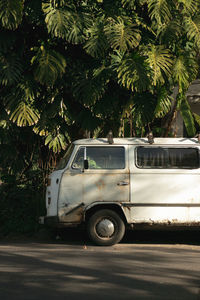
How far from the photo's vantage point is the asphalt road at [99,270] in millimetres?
6562

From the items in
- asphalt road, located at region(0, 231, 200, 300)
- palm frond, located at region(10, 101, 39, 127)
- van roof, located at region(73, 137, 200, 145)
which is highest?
palm frond, located at region(10, 101, 39, 127)

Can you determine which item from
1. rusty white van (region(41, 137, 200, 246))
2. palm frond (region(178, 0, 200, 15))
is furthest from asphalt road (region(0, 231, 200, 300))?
palm frond (region(178, 0, 200, 15))

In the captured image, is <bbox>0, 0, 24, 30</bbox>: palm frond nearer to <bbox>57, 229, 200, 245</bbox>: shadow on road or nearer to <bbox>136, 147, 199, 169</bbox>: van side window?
<bbox>136, 147, 199, 169</bbox>: van side window

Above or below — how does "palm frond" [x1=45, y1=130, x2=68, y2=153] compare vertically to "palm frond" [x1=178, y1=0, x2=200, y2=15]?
below

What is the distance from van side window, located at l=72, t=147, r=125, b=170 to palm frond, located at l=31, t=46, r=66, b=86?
191 centimetres

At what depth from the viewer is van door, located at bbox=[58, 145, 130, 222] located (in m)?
11.1

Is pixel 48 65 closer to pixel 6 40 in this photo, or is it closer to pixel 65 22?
pixel 65 22

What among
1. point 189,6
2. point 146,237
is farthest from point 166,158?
point 189,6

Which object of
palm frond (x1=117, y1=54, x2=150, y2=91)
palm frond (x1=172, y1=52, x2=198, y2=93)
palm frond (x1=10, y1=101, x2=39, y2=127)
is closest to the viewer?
palm frond (x1=117, y1=54, x2=150, y2=91)

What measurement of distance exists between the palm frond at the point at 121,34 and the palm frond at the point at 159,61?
1.29ft

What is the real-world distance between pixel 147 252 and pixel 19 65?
5106mm

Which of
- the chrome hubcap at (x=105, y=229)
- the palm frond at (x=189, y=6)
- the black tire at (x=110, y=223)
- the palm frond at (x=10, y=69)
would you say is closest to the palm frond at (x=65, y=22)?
the palm frond at (x=10, y=69)

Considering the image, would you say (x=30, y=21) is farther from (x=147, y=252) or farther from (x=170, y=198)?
(x=147, y=252)

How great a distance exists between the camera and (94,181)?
11.1 meters
